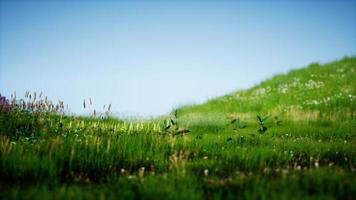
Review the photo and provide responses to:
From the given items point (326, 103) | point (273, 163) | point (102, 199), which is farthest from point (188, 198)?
point (326, 103)

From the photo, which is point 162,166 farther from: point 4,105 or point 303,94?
point 303,94

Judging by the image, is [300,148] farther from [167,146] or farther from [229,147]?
[167,146]

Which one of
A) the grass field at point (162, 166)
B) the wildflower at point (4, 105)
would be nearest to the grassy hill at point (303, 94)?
the grass field at point (162, 166)

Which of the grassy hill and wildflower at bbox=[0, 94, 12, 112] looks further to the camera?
the grassy hill

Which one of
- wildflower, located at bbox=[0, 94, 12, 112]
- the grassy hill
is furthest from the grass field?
the grassy hill

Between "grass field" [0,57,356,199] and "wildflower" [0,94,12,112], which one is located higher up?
"wildflower" [0,94,12,112]

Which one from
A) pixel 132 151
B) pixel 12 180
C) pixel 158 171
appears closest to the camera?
pixel 12 180

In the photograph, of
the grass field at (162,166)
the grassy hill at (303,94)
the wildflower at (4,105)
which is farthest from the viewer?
the grassy hill at (303,94)

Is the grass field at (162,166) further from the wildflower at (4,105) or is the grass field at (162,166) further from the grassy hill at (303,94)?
the grassy hill at (303,94)

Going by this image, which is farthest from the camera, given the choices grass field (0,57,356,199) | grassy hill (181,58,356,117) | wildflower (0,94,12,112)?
grassy hill (181,58,356,117)

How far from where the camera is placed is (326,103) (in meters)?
18.6

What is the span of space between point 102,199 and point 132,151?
3.02 meters

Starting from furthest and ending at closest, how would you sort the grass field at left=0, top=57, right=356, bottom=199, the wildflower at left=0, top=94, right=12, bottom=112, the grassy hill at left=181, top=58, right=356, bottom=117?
the grassy hill at left=181, top=58, right=356, bottom=117
the wildflower at left=0, top=94, right=12, bottom=112
the grass field at left=0, top=57, right=356, bottom=199

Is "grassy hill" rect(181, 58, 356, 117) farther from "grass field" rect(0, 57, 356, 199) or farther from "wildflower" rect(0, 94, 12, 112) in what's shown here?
"wildflower" rect(0, 94, 12, 112)
